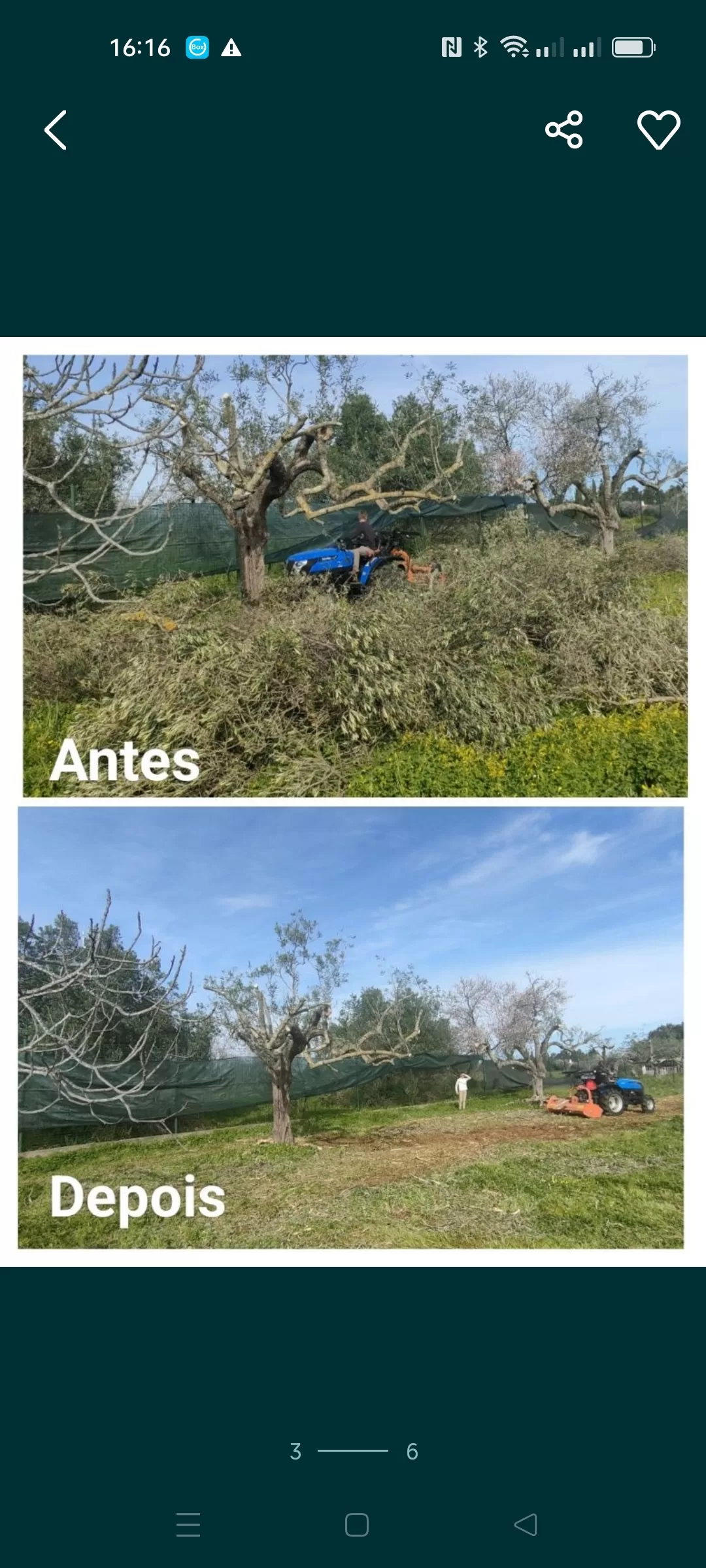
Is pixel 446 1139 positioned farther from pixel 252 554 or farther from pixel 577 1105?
pixel 252 554

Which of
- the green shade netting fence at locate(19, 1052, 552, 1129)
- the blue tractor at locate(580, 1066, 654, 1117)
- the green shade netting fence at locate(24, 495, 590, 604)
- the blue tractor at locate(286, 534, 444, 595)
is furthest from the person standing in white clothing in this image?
the green shade netting fence at locate(24, 495, 590, 604)

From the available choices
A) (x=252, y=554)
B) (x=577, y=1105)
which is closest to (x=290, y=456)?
(x=252, y=554)

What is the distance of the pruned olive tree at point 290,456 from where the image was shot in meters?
4.67

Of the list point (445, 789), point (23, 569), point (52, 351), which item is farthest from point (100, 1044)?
point (52, 351)

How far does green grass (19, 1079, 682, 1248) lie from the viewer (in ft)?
12.8

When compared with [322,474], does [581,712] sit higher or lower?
lower

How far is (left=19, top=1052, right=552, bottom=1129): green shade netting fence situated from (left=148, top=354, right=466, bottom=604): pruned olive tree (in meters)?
2.45

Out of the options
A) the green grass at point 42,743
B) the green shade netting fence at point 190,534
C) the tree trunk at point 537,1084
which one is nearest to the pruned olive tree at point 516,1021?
the tree trunk at point 537,1084

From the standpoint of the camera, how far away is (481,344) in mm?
4023

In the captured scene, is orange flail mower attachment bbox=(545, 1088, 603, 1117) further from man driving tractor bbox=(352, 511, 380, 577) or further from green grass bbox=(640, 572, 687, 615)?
man driving tractor bbox=(352, 511, 380, 577)

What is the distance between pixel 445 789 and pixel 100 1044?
197 centimetres

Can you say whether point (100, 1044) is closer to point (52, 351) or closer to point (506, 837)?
point (506, 837)
